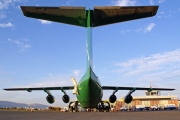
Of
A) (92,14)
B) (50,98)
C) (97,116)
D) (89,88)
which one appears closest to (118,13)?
(92,14)

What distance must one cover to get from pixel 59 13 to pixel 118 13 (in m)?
3.15

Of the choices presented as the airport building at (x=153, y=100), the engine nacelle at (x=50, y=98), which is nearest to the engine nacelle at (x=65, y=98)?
the engine nacelle at (x=50, y=98)

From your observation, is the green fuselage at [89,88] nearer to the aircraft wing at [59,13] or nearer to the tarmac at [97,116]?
the tarmac at [97,116]

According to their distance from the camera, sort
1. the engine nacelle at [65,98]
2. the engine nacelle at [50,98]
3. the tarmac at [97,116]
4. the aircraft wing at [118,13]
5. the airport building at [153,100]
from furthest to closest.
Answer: the airport building at [153,100] < the engine nacelle at [50,98] < the engine nacelle at [65,98] < the tarmac at [97,116] < the aircraft wing at [118,13]

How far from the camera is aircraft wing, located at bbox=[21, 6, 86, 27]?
42.9 ft

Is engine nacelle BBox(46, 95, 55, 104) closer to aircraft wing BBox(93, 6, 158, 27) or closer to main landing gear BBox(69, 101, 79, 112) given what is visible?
main landing gear BBox(69, 101, 79, 112)

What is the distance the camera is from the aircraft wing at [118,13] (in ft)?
42.8

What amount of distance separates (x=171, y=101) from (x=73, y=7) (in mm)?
80093

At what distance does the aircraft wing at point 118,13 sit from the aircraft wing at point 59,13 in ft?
2.73

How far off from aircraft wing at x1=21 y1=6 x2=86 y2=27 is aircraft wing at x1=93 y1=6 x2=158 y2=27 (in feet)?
2.73

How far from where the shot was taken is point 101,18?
48.3ft

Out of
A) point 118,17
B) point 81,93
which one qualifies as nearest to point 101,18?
point 118,17

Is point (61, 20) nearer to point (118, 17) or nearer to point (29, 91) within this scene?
point (118, 17)

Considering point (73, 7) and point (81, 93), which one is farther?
point (81, 93)
